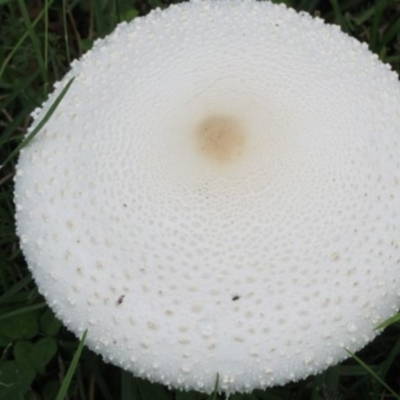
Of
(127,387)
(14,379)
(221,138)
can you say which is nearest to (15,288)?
(14,379)

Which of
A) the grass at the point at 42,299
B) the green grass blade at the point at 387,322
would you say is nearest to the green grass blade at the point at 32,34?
the grass at the point at 42,299

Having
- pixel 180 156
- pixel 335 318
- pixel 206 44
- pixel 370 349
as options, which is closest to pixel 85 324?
pixel 180 156

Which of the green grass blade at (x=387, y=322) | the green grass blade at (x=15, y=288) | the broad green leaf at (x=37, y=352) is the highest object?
the green grass blade at (x=387, y=322)

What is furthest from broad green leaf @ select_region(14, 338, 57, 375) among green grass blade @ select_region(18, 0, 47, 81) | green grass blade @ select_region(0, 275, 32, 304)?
green grass blade @ select_region(18, 0, 47, 81)

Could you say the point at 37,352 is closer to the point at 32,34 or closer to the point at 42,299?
the point at 42,299

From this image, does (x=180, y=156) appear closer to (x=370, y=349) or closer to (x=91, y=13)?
(x=370, y=349)

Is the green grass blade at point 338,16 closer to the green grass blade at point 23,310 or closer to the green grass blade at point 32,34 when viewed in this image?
the green grass blade at point 32,34

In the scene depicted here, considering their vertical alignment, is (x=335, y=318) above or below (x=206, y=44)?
below

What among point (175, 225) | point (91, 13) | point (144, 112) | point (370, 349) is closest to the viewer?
point (175, 225)
